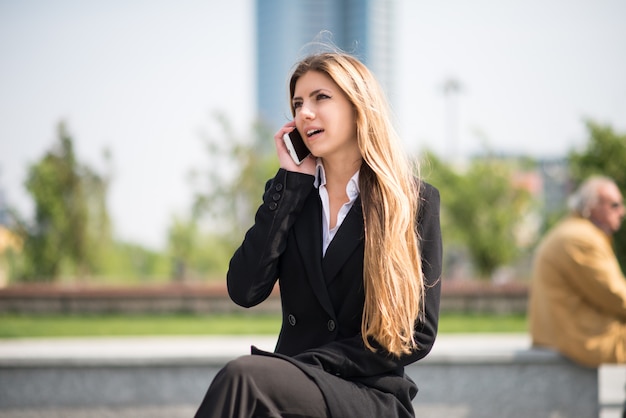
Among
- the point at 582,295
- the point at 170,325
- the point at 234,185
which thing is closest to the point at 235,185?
the point at 234,185

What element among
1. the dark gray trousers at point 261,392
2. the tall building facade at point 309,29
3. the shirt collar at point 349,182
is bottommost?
the dark gray trousers at point 261,392

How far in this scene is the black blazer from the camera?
101 inches

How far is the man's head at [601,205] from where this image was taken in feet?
16.9

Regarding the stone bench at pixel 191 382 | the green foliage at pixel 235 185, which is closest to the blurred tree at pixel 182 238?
the green foliage at pixel 235 185

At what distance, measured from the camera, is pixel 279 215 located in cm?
271

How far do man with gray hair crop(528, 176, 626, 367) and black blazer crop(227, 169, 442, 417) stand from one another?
2.67 metres

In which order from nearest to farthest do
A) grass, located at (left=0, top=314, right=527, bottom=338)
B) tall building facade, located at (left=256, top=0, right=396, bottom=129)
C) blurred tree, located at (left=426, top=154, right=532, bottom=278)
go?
grass, located at (left=0, top=314, right=527, bottom=338)
blurred tree, located at (left=426, top=154, right=532, bottom=278)
tall building facade, located at (left=256, top=0, right=396, bottom=129)

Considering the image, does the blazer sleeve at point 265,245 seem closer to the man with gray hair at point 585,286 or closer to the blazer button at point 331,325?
the blazer button at point 331,325

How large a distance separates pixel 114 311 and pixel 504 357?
11976 millimetres

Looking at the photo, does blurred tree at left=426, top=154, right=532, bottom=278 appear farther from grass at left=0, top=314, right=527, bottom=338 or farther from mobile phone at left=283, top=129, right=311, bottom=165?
mobile phone at left=283, top=129, right=311, bottom=165

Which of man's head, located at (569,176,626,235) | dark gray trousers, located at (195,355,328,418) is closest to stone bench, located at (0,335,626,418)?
man's head, located at (569,176,626,235)

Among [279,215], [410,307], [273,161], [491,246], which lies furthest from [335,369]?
[273,161]

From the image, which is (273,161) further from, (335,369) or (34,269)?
(335,369)

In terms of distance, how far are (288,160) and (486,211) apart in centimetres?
2037
